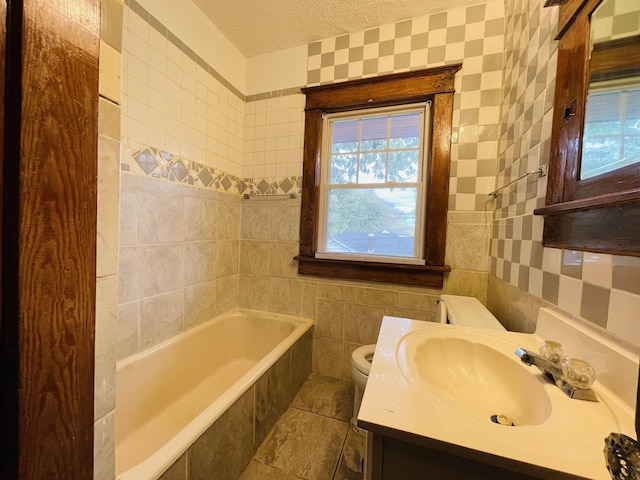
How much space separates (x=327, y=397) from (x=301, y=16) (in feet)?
8.68

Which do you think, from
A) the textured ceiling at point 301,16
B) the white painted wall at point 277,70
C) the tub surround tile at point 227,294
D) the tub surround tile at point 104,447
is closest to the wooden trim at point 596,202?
the tub surround tile at point 104,447

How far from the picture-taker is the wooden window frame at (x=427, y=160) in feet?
5.50

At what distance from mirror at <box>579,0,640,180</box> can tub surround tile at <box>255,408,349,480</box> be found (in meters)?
1.59

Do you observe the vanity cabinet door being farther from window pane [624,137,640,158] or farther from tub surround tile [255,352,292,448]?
tub surround tile [255,352,292,448]

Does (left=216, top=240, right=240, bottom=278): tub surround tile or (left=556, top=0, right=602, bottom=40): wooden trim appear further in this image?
(left=216, top=240, right=240, bottom=278): tub surround tile

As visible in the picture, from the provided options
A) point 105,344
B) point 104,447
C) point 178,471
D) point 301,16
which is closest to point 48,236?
point 105,344

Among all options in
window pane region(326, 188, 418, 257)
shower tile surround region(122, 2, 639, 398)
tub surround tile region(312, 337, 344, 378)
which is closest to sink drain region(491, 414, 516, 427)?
shower tile surround region(122, 2, 639, 398)

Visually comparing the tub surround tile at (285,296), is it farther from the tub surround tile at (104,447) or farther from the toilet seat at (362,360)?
the tub surround tile at (104,447)

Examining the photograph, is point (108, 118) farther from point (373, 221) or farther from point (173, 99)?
point (373, 221)

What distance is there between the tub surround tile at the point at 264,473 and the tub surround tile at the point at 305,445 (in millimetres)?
19

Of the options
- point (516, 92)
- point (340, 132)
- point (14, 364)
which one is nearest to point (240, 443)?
point (14, 364)

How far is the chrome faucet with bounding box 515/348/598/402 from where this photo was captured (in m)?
0.57

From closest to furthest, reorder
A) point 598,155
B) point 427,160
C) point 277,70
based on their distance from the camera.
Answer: point 598,155 < point 427,160 < point 277,70

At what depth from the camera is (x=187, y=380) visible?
5.46ft
